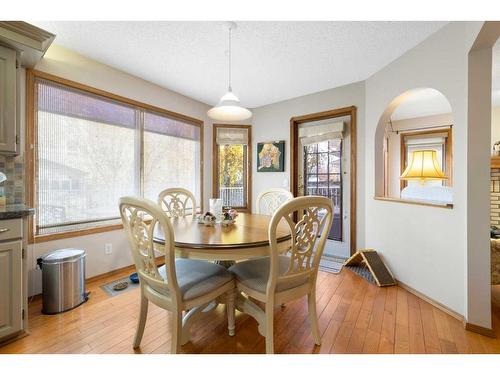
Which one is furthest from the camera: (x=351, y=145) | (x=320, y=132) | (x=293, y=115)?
(x=293, y=115)

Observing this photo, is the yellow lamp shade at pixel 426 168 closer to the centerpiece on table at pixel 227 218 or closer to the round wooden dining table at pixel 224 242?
the round wooden dining table at pixel 224 242

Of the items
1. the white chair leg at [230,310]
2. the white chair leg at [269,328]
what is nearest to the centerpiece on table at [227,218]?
the white chair leg at [230,310]

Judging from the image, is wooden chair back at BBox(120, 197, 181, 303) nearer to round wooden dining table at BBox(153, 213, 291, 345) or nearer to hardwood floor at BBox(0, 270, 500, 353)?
round wooden dining table at BBox(153, 213, 291, 345)

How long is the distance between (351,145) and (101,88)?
313 centimetres

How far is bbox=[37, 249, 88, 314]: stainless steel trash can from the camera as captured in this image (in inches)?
72.6

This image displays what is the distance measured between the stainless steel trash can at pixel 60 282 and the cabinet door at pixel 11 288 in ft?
1.10

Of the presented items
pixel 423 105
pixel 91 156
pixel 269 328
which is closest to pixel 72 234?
pixel 91 156

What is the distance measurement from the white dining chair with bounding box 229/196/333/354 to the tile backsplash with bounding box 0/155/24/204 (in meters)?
2.00

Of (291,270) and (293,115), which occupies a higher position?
(293,115)

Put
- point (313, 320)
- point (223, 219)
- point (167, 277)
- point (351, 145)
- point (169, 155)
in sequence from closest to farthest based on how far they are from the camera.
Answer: point (167, 277) < point (313, 320) < point (223, 219) < point (351, 145) < point (169, 155)

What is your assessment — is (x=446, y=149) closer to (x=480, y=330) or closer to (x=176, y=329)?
(x=480, y=330)

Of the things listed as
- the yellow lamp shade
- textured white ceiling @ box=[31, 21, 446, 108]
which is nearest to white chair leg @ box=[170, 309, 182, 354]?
textured white ceiling @ box=[31, 21, 446, 108]

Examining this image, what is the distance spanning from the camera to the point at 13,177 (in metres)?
1.93
